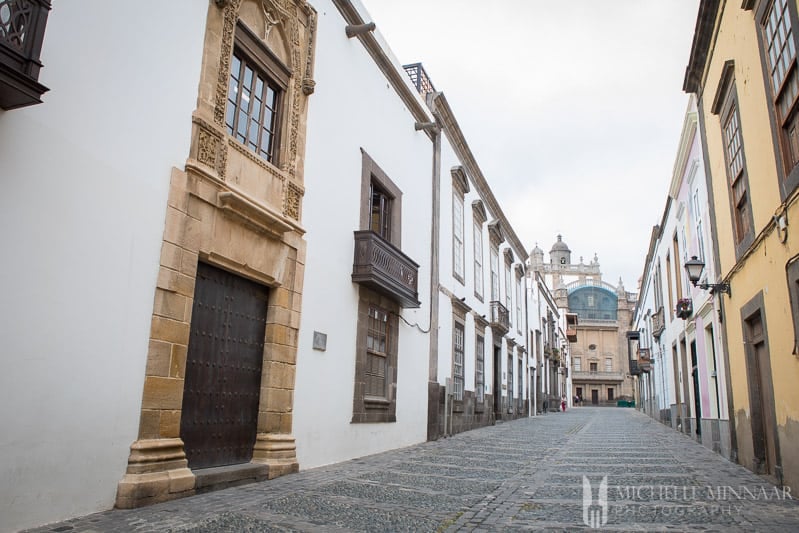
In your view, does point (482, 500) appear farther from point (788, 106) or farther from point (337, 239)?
point (788, 106)

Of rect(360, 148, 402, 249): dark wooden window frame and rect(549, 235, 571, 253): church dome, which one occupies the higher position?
rect(549, 235, 571, 253): church dome

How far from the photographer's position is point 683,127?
11898 mm

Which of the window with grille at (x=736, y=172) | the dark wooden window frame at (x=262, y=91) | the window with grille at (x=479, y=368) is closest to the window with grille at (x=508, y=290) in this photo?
the window with grille at (x=479, y=368)

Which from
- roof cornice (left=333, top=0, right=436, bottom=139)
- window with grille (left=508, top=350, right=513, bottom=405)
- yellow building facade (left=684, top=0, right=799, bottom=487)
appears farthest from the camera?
window with grille (left=508, top=350, right=513, bottom=405)

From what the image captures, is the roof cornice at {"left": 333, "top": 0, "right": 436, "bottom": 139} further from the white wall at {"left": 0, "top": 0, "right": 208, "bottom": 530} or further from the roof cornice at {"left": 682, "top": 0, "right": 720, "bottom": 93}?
the roof cornice at {"left": 682, "top": 0, "right": 720, "bottom": 93}

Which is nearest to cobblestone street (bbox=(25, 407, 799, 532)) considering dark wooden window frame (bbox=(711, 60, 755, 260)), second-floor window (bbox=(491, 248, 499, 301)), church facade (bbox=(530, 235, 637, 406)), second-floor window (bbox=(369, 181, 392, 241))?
dark wooden window frame (bbox=(711, 60, 755, 260))

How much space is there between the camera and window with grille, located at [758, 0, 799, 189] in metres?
5.58

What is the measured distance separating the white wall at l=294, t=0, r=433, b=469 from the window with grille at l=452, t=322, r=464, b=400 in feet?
12.0

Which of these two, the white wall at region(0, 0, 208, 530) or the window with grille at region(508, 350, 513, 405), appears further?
the window with grille at region(508, 350, 513, 405)

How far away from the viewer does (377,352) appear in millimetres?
10094

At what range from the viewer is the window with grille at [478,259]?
1778cm

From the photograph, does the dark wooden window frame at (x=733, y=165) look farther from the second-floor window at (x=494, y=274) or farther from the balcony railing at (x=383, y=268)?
the second-floor window at (x=494, y=274)

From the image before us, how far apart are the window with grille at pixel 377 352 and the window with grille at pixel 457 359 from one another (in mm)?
4630

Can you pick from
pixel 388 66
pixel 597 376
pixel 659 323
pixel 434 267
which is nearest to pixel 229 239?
pixel 388 66
